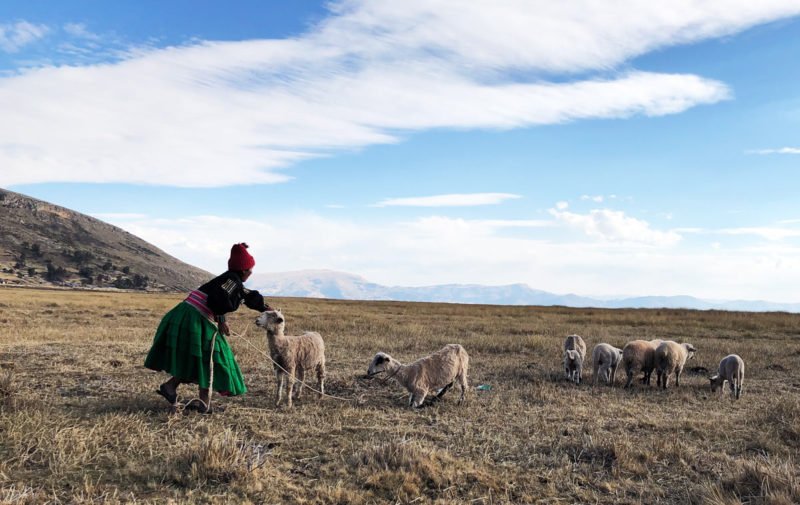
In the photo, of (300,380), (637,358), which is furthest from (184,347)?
(637,358)

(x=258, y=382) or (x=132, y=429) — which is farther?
(x=258, y=382)

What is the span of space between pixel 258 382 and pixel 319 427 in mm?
3930

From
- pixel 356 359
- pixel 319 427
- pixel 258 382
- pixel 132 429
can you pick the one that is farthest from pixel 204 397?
pixel 356 359

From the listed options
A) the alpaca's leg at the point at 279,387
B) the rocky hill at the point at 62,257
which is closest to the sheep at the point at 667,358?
the alpaca's leg at the point at 279,387

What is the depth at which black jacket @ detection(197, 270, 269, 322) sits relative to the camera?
7.86 metres

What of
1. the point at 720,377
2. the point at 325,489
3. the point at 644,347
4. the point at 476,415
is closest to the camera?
the point at 325,489

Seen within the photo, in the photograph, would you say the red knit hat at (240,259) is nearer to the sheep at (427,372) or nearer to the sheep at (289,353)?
the sheep at (289,353)

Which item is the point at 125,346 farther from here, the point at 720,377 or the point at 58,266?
the point at 58,266

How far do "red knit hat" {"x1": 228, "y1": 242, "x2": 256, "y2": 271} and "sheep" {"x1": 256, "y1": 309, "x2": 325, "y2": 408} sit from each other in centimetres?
118

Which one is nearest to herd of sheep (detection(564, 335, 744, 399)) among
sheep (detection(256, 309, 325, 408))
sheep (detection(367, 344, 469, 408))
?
sheep (detection(367, 344, 469, 408))

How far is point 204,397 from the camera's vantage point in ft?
27.0

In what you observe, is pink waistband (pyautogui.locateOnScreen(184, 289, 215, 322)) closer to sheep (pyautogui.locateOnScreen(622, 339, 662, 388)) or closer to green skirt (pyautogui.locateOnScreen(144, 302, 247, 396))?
green skirt (pyautogui.locateOnScreen(144, 302, 247, 396))

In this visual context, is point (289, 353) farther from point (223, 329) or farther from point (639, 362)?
point (639, 362)

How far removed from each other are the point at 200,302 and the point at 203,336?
514mm
